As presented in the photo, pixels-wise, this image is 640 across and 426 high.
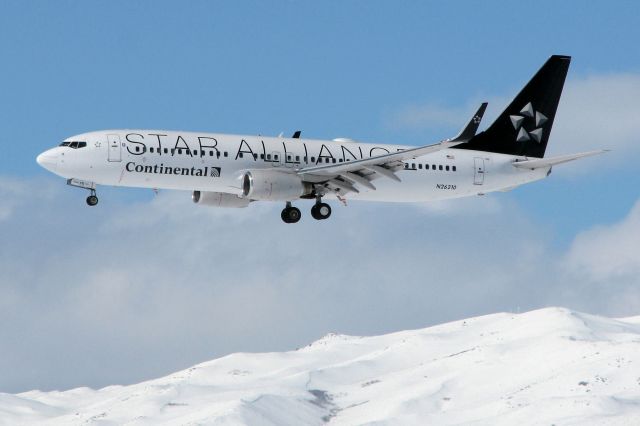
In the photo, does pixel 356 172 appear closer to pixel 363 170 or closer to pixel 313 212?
pixel 363 170

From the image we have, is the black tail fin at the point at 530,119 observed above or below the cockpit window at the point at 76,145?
above

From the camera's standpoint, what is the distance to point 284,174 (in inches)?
2995

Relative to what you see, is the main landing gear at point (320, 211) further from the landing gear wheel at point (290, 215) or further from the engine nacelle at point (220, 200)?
the engine nacelle at point (220, 200)

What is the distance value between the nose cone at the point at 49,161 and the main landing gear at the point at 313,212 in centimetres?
1408

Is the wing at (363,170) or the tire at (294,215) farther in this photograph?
the tire at (294,215)

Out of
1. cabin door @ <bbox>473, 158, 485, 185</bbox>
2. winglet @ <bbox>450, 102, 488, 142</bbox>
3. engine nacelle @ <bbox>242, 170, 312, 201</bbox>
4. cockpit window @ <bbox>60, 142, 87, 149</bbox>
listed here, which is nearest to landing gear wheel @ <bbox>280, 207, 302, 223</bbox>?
engine nacelle @ <bbox>242, 170, 312, 201</bbox>

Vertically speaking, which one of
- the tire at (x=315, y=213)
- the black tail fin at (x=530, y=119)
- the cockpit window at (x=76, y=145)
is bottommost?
the tire at (x=315, y=213)

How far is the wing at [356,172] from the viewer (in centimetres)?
7450

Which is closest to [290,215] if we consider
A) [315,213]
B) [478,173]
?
[315,213]

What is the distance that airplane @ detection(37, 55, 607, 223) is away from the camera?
73250 mm

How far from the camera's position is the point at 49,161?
7325cm

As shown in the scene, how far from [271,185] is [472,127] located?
12094 millimetres

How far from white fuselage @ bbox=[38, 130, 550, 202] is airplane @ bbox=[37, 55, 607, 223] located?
Result: 2.2 inches

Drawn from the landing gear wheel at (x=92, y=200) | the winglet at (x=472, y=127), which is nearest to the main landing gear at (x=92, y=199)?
the landing gear wheel at (x=92, y=200)
